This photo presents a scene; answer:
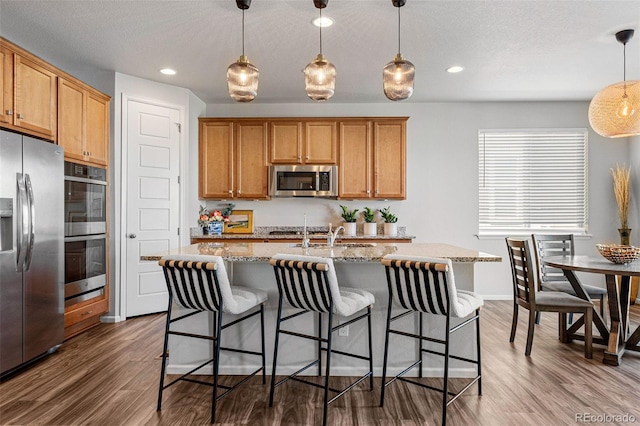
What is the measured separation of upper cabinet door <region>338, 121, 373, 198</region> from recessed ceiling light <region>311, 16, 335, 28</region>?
6.60 feet

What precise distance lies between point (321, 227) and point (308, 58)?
7.62 feet

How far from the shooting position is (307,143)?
16.9ft

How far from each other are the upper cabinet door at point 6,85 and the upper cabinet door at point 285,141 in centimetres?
276

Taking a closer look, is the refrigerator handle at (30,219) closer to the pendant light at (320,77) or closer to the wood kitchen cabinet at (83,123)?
the wood kitchen cabinet at (83,123)

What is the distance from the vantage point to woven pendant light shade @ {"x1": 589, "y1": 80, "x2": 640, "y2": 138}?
323 cm

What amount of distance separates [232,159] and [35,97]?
2272 millimetres

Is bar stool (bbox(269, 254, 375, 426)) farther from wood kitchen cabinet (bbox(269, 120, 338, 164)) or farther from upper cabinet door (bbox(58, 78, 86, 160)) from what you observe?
wood kitchen cabinet (bbox(269, 120, 338, 164))

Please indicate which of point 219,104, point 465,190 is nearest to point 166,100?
point 219,104

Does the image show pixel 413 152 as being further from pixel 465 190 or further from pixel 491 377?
pixel 491 377

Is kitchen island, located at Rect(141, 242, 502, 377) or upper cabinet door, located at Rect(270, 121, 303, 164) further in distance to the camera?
upper cabinet door, located at Rect(270, 121, 303, 164)

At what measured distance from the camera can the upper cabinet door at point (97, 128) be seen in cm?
389

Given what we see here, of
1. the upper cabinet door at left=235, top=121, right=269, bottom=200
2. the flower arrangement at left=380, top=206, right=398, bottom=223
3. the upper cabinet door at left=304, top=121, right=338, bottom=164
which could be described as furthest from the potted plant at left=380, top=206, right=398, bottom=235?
the upper cabinet door at left=235, top=121, right=269, bottom=200

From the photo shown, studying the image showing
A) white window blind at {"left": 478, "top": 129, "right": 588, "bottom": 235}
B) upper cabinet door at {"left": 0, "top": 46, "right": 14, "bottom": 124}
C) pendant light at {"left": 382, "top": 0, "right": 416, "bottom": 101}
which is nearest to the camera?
pendant light at {"left": 382, "top": 0, "right": 416, "bottom": 101}

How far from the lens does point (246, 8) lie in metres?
2.80
